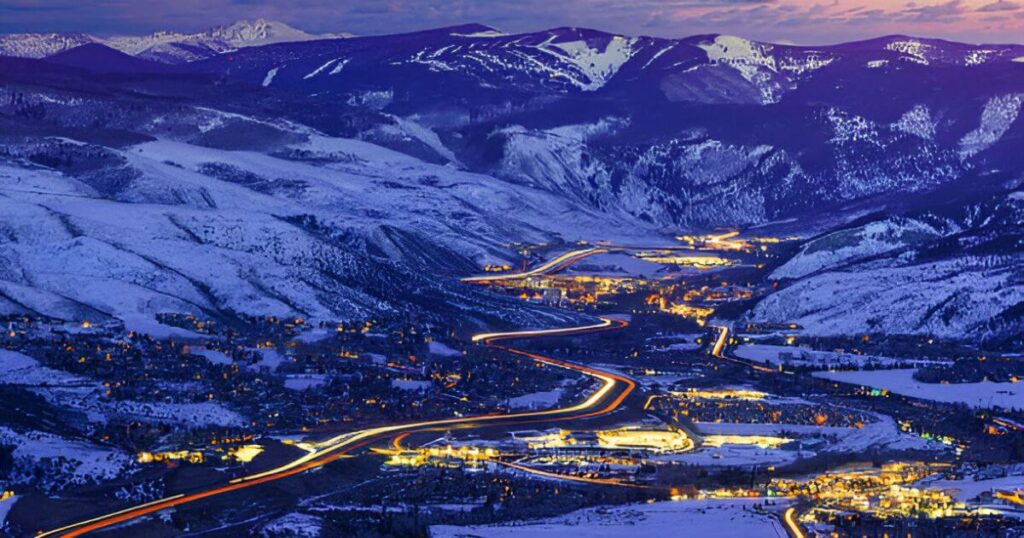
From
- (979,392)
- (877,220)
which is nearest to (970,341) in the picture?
(979,392)

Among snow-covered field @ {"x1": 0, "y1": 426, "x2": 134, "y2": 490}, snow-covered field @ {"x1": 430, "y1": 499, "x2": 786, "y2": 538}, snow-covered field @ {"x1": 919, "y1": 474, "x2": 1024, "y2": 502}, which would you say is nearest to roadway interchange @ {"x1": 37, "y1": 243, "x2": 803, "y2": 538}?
snow-covered field @ {"x1": 430, "y1": 499, "x2": 786, "y2": 538}

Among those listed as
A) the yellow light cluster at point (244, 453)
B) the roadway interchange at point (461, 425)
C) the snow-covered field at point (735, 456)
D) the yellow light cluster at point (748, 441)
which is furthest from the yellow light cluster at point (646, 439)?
the yellow light cluster at point (244, 453)

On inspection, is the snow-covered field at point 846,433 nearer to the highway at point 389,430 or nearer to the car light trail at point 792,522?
the highway at point 389,430

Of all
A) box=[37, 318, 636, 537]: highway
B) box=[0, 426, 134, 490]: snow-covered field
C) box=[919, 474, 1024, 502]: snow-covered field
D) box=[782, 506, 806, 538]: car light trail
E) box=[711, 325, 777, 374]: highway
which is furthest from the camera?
box=[711, 325, 777, 374]: highway

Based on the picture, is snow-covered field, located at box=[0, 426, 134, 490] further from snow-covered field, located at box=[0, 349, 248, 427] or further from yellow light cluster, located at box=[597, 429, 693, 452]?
yellow light cluster, located at box=[597, 429, 693, 452]

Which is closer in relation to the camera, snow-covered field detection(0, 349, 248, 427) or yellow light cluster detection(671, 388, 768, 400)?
snow-covered field detection(0, 349, 248, 427)

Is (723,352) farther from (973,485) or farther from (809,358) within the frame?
(973,485)
